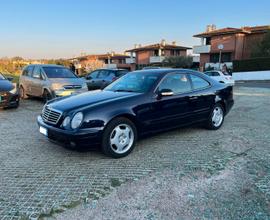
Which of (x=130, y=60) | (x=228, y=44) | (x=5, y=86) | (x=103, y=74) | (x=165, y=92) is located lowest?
(x=130, y=60)

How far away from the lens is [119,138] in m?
4.39

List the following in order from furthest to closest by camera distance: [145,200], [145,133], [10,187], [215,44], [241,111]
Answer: [215,44], [241,111], [145,133], [10,187], [145,200]

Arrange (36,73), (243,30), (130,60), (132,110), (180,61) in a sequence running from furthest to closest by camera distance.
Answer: (130,60), (180,61), (243,30), (36,73), (132,110)

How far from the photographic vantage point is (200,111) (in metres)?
5.73

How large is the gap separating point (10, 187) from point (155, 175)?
1995 mm

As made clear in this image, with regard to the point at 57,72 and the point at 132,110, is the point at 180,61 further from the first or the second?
the point at 132,110

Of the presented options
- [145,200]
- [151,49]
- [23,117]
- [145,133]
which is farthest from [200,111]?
[151,49]

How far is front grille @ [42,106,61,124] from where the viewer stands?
436cm

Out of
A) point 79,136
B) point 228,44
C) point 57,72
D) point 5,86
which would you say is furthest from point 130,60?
point 79,136

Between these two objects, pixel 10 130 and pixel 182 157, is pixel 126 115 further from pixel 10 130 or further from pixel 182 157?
pixel 10 130

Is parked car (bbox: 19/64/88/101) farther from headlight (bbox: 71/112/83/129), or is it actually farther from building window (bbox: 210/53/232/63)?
building window (bbox: 210/53/232/63)

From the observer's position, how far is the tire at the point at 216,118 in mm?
6060

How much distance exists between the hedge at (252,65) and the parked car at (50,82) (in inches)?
980

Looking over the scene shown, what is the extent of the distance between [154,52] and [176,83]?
48.7 m
